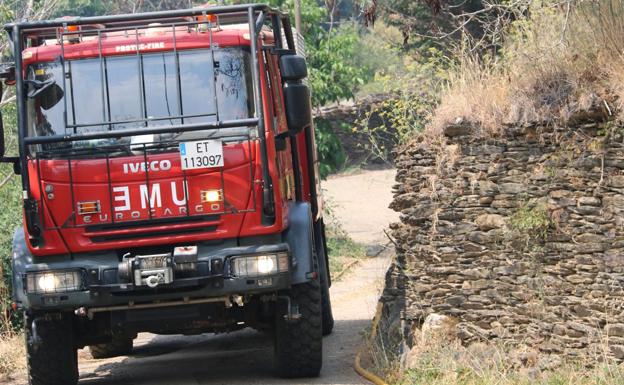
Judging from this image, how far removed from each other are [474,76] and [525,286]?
2362 mm

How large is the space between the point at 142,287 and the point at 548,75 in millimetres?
4167

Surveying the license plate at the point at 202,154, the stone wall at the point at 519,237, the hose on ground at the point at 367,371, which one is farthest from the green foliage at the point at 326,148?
the license plate at the point at 202,154

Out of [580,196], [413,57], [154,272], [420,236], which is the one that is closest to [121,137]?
[154,272]

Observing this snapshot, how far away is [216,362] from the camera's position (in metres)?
12.3

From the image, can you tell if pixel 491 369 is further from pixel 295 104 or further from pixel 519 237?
pixel 295 104

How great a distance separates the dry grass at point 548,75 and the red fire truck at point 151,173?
1.84 meters

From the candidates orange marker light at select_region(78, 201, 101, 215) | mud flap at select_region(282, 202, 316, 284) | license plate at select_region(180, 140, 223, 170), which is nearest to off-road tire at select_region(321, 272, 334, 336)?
mud flap at select_region(282, 202, 316, 284)

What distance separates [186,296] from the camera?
9664 millimetres

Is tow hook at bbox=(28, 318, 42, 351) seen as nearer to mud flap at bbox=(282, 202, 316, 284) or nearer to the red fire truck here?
the red fire truck

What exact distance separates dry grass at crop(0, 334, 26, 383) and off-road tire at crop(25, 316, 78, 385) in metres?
1.86

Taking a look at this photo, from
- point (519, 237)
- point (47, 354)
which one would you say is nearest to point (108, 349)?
point (47, 354)

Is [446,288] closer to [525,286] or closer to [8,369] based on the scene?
[525,286]

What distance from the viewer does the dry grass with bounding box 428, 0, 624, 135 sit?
9898 millimetres

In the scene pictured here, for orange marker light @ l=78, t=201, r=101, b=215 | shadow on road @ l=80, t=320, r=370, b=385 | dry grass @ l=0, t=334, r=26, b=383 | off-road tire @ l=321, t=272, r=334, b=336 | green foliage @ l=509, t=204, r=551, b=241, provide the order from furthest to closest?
1. off-road tire @ l=321, t=272, r=334, b=336
2. dry grass @ l=0, t=334, r=26, b=383
3. shadow on road @ l=80, t=320, r=370, b=385
4. green foliage @ l=509, t=204, r=551, b=241
5. orange marker light @ l=78, t=201, r=101, b=215
